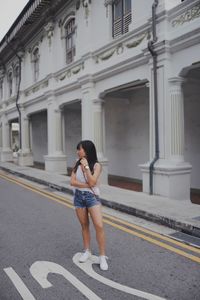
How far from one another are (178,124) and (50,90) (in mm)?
8393

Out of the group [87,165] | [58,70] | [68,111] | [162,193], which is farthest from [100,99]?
[87,165]

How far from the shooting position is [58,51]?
14.8 m

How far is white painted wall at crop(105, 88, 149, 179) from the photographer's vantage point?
12.5m

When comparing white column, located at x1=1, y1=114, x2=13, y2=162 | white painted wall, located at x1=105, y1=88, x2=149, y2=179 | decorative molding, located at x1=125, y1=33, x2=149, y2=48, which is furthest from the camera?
white column, located at x1=1, y1=114, x2=13, y2=162

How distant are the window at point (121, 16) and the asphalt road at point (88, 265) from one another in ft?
22.3

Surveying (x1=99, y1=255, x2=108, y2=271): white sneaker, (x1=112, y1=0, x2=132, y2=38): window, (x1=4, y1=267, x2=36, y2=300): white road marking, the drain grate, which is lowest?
the drain grate

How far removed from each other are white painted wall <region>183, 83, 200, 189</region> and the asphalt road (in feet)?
15.8

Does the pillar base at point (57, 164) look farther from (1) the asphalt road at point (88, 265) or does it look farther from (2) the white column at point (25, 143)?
(1) the asphalt road at point (88, 265)

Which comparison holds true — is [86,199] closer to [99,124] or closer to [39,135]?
[99,124]

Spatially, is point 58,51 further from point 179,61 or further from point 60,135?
point 179,61

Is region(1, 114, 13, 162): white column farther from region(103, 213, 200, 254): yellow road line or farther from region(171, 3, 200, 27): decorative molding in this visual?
region(103, 213, 200, 254): yellow road line

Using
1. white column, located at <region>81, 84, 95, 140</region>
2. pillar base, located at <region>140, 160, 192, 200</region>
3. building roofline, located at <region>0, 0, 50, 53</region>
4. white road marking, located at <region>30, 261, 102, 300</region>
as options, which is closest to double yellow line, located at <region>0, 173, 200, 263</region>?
white road marking, located at <region>30, 261, 102, 300</region>

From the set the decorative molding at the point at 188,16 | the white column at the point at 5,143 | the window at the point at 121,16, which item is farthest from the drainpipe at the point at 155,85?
the white column at the point at 5,143

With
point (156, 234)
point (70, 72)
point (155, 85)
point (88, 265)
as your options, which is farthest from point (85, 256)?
point (70, 72)
